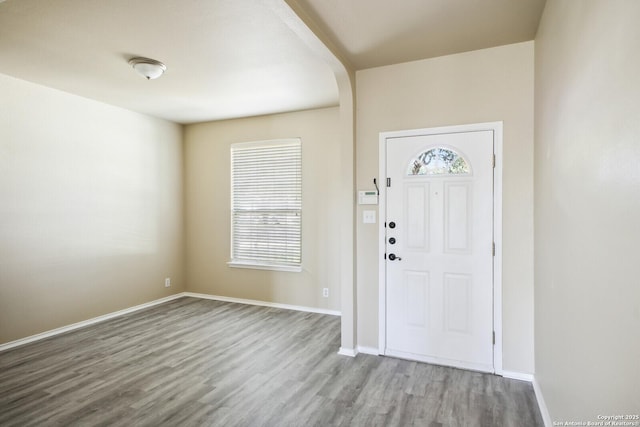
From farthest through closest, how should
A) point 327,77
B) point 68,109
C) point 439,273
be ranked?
point 68,109 → point 327,77 → point 439,273

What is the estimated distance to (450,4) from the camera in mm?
2248

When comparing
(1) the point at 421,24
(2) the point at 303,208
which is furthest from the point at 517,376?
(2) the point at 303,208

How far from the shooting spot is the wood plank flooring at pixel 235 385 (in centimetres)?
229

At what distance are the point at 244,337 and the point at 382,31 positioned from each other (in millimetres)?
3330

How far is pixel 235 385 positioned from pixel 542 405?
226cm

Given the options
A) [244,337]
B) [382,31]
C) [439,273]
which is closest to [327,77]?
[382,31]

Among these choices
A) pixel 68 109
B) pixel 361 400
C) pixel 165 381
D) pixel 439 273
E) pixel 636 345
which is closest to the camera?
pixel 636 345

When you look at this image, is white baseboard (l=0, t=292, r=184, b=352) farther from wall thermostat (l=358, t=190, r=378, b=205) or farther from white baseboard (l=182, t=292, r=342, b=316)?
wall thermostat (l=358, t=190, r=378, b=205)

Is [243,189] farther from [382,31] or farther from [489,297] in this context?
[489,297]

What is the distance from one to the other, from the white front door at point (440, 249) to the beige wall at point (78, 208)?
145 inches

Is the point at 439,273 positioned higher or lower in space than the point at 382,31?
lower

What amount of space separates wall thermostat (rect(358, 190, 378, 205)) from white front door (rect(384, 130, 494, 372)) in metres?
0.14

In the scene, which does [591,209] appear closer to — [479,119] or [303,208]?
[479,119]

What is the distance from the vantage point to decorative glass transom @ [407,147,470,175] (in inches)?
117
